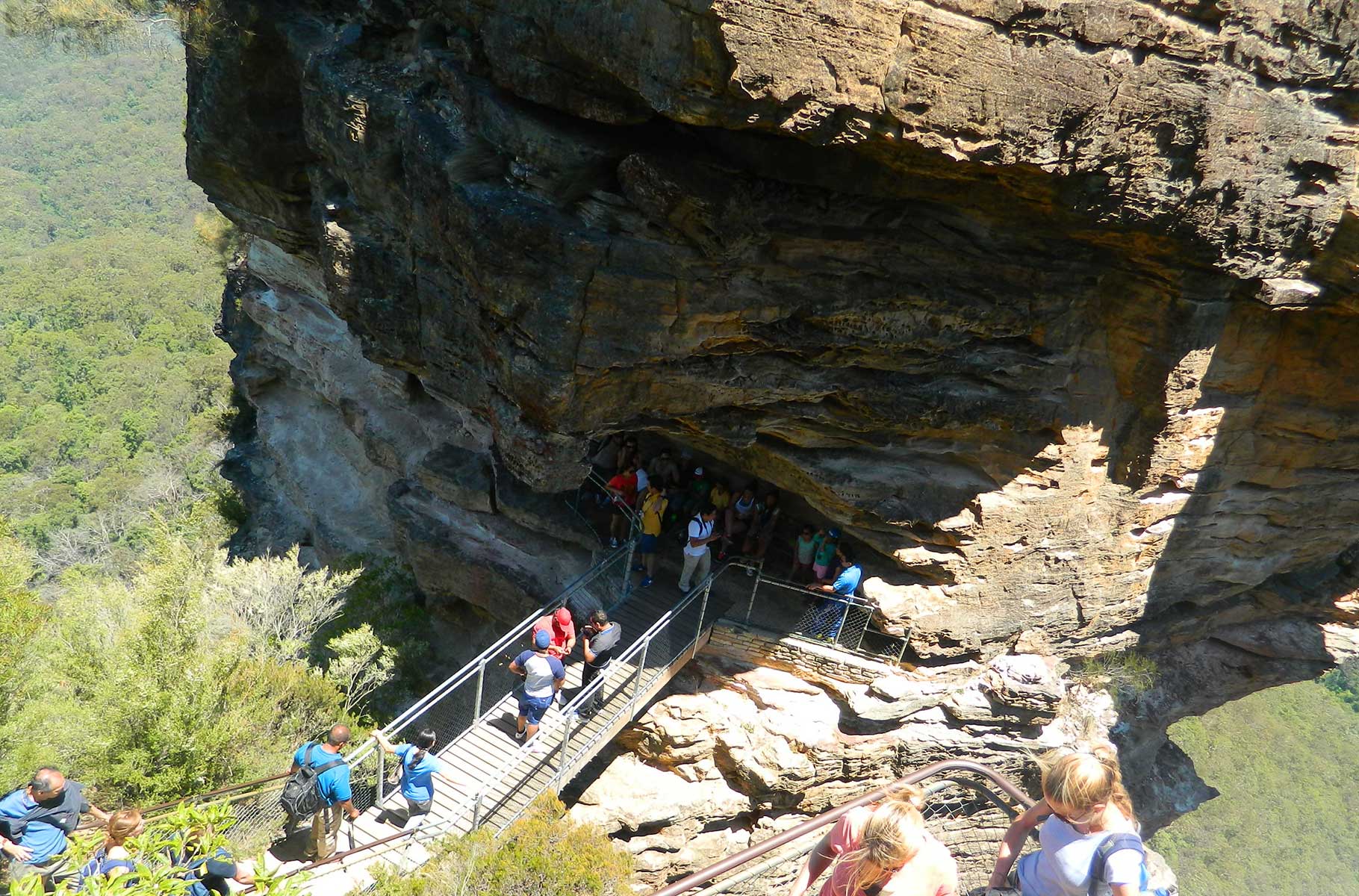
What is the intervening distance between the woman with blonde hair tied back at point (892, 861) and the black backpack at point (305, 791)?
17.3ft

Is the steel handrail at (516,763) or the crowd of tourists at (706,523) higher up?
the crowd of tourists at (706,523)

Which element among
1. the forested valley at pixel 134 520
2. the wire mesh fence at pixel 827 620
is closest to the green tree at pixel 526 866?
the wire mesh fence at pixel 827 620

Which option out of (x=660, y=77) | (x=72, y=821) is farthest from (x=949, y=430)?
(x=72, y=821)

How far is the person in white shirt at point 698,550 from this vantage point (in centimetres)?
1170

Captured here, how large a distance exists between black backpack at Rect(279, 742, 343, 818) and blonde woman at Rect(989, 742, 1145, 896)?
5981 mm

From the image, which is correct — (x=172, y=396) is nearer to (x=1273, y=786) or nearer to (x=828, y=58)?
(x=828, y=58)

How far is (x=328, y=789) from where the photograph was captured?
8.14 meters

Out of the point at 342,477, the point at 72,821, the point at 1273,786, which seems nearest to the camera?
the point at 72,821

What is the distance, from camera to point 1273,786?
4359cm

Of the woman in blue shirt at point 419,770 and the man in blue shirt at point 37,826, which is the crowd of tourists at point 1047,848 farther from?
the man in blue shirt at point 37,826

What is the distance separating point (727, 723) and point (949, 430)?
461cm

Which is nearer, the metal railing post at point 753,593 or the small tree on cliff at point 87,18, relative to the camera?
the metal railing post at point 753,593

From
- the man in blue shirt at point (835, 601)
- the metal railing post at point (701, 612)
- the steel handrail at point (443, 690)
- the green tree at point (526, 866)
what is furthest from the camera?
the man in blue shirt at point (835, 601)

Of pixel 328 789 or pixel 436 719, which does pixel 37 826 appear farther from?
pixel 436 719
